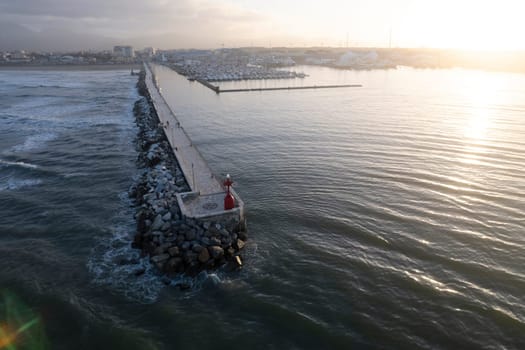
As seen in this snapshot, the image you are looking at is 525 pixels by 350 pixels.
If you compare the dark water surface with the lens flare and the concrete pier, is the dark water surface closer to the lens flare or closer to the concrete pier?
the lens flare

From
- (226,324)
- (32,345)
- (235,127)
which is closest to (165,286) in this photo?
(226,324)

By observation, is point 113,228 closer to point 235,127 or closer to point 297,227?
point 297,227

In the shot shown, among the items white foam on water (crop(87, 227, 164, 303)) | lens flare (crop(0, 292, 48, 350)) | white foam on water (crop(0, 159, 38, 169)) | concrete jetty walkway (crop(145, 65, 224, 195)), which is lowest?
lens flare (crop(0, 292, 48, 350))

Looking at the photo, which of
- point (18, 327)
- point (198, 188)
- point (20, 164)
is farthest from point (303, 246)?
point (20, 164)

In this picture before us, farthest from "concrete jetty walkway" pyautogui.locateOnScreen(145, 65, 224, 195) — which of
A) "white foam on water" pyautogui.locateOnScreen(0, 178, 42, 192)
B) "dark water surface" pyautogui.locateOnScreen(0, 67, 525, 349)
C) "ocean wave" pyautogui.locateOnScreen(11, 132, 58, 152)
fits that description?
"ocean wave" pyautogui.locateOnScreen(11, 132, 58, 152)

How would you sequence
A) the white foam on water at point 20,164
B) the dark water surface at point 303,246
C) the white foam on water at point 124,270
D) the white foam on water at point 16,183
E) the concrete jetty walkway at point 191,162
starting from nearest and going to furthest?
the dark water surface at point 303,246 → the white foam on water at point 124,270 → the concrete jetty walkway at point 191,162 → the white foam on water at point 16,183 → the white foam on water at point 20,164

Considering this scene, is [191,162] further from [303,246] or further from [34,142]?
[34,142]

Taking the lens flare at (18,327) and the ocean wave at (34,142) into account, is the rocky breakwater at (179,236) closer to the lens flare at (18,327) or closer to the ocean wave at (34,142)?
the lens flare at (18,327)

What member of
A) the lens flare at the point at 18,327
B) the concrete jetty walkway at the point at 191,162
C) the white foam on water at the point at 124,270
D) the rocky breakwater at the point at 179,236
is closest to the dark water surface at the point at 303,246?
the white foam on water at the point at 124,270
